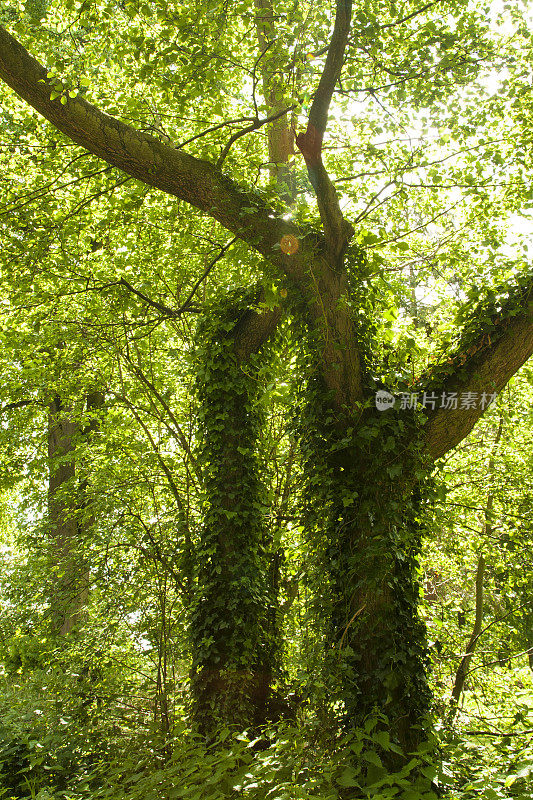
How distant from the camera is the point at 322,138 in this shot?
12.2ft

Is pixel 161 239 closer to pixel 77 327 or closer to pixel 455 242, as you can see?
pixel 77 327

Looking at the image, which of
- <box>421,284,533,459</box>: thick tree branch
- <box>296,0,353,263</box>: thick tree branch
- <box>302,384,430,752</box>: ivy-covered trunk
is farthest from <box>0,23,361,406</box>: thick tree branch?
<box>421,284,533,459</box>: thick tree branch

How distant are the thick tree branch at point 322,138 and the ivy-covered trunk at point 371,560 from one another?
1277 millimetres

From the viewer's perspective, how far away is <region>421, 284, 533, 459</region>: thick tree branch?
3754 mm

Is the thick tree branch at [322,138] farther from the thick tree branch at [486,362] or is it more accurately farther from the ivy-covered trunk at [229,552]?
the ivy-covered trunk at [229,552]

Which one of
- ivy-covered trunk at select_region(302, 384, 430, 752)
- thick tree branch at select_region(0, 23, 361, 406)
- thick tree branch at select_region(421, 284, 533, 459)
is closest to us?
ivy-covered trunk at select_region(302, 384, 430, 752)

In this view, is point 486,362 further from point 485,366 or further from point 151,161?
point 151,161

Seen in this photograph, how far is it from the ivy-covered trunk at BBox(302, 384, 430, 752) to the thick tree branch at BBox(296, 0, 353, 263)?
128 centimetres

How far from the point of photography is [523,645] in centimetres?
639

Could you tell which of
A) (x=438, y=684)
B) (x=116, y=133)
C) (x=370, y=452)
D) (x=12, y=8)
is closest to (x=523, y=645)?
(x=438, y=684)

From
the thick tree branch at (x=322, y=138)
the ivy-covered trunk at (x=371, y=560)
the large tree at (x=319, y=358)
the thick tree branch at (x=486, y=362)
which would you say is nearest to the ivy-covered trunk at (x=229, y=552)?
the large tree at (x=319, y=358)

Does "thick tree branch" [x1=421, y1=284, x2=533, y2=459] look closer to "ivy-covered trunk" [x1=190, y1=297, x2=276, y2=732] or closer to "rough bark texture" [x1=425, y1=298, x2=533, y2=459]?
"rough bark texture" [x1=425, y1=298, x2=533, y2=459]

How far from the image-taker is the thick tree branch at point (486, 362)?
12.3 ft

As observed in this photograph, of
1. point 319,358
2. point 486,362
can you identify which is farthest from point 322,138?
point 486,362
